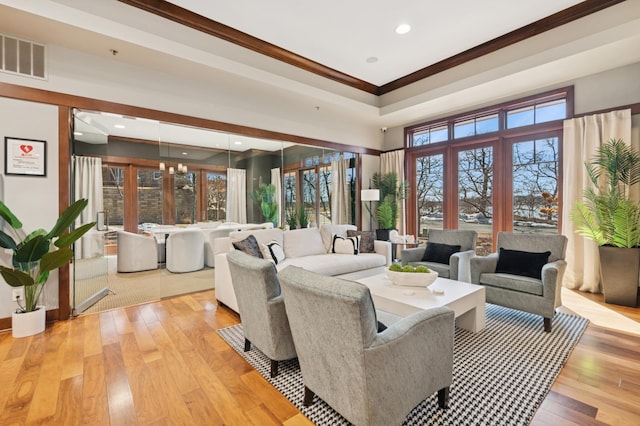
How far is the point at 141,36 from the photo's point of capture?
3201mm

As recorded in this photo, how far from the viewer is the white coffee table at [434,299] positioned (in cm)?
249

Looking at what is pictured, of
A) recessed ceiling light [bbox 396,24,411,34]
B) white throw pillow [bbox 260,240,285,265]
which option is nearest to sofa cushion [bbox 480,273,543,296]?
white throw pillow [bbox 260,240,285,265]

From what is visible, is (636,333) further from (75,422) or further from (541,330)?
(75,422)

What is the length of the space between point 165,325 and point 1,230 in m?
1.83

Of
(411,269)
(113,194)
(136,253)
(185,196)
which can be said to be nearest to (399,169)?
(411,269)

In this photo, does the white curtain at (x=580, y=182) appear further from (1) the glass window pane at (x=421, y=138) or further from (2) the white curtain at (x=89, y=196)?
(2) the white curtain at (x=89, y=196)

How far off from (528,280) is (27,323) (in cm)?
496

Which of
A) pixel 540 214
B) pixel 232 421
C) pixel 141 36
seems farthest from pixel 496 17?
pixel 232 421

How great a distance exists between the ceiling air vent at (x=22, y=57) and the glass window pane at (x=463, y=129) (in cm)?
612

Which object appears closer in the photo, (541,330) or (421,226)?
(541,330)

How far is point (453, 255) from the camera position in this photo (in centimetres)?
384

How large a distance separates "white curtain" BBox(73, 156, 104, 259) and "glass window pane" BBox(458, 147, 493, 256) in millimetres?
5893

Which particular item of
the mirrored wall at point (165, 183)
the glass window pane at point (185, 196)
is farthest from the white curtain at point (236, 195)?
the glass window pane at point (185, 196)

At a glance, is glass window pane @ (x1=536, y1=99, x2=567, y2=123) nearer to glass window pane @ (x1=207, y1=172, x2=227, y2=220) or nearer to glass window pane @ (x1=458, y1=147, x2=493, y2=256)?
glass window pane @ (x1=458, y1=147, x2=493, y2=256)
